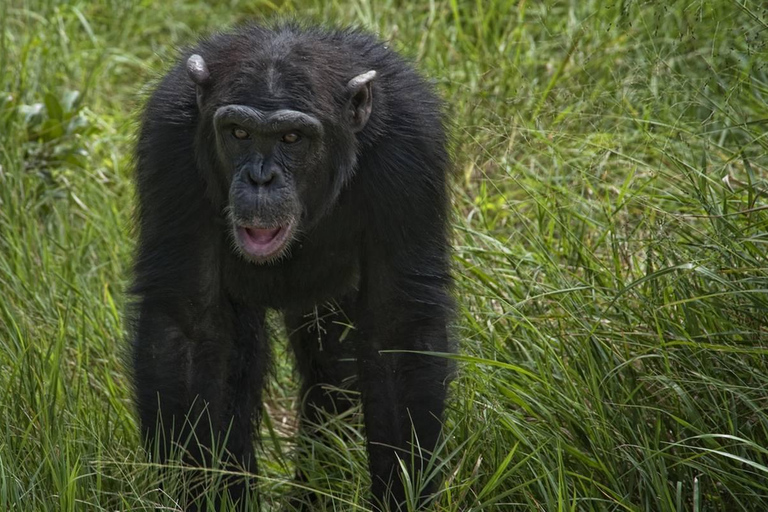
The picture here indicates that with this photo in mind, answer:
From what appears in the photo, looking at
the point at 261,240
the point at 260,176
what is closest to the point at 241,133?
the point at 260,176

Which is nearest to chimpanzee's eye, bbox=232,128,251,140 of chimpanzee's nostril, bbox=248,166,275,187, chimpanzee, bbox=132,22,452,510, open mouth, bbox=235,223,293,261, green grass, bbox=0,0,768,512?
chimpanzee, bbox=132,22,452,510

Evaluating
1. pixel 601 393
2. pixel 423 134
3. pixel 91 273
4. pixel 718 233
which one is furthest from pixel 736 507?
pixel 91 273

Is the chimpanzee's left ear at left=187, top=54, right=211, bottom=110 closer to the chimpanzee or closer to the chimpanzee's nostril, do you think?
the chimpanzee

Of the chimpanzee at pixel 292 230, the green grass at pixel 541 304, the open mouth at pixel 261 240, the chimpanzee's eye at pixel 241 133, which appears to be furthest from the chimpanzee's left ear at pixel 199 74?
the green grass at pixel 541 304

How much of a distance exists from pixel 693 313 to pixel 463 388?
114cm

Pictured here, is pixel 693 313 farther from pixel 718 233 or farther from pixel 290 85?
pixel 290 85

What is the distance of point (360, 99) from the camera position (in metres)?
5.27

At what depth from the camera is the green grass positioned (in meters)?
4.80

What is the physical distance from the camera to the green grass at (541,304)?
480 centimetres

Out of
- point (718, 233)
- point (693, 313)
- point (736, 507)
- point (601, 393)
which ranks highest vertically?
point (718, 233)

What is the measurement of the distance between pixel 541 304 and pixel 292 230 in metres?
1.38

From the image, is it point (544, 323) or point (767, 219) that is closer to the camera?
point (767, 219)

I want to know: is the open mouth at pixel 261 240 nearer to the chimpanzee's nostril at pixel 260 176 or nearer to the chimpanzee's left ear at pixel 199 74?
the chimpanzee's nostril at pixel 260 176

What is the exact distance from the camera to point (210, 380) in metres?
5.45
